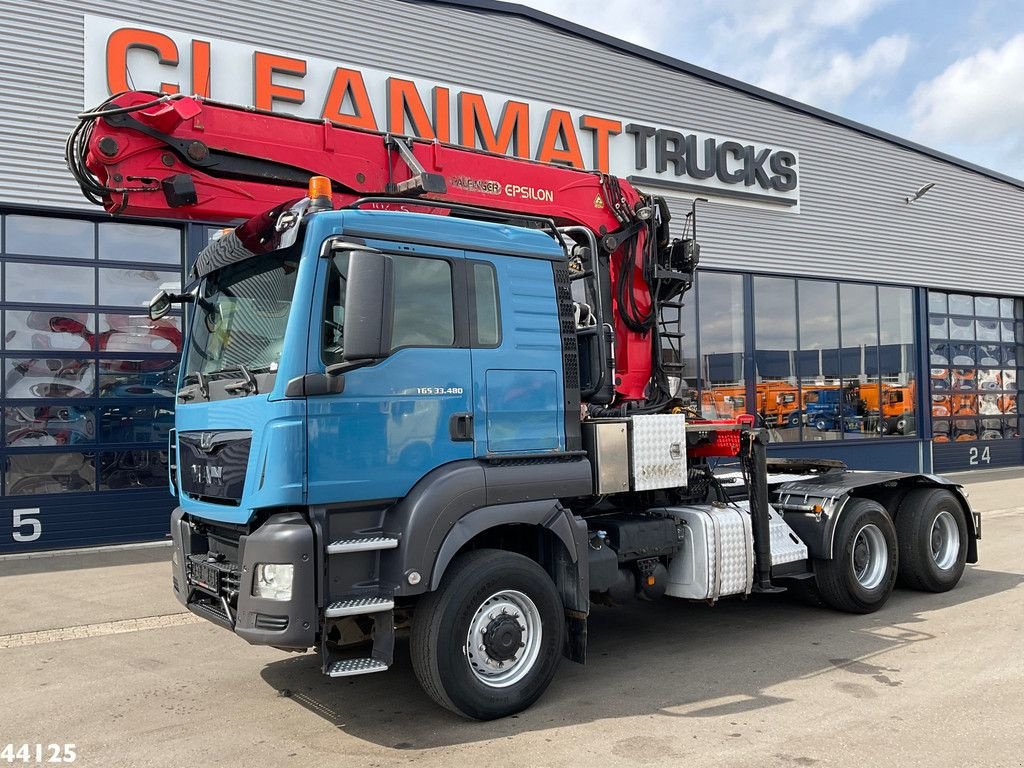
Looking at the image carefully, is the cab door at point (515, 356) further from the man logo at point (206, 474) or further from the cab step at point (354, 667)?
the man logo at point (206, 474)

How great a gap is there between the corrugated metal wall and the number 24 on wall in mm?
4061

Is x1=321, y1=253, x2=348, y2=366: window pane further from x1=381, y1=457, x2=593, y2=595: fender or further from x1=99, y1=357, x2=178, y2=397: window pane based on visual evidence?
x1=99, y1=357, x2=178, y2=397: window pane

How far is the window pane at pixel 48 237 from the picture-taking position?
36.2 ft

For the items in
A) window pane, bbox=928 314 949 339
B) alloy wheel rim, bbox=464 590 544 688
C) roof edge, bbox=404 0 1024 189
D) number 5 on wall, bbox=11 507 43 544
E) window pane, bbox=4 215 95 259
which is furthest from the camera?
window pane, bbox=928 314 949 339

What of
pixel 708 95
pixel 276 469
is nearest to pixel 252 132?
pixel 276 469

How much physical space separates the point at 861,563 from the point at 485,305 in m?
4.45

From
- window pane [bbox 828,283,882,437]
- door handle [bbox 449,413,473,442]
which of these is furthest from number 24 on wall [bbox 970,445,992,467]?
door handle [bbox 449,413,473,442]

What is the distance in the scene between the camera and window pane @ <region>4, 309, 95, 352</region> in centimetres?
1098

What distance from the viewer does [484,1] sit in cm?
1446

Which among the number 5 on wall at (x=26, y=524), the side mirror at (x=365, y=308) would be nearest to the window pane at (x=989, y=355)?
the number 5 on wall at (x=26, y=524)

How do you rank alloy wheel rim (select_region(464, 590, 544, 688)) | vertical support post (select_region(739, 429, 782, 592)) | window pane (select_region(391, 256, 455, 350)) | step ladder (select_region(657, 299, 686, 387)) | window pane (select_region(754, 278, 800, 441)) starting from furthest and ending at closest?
window pane (select_region(754, 278, 800, 441))
step ladder (select_region(657, 299, 686, 387))
vertical support post (select_region(739, 429, 782, 592))
alloy wheel rim (select_region(464, 590, 544, 688))
window pane (select_region(391, 256, 455, 350))

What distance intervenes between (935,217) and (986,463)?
627cm

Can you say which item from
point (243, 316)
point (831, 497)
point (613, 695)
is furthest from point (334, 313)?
point (831, 497)

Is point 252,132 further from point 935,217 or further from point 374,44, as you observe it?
point 935,217
